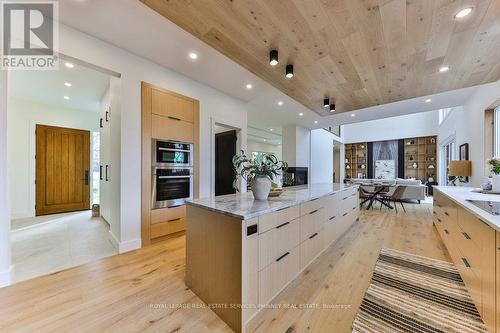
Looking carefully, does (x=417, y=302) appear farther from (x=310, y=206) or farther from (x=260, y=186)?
(x=260, y=186)

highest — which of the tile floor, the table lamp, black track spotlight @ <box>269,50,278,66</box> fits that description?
black track spotlight @ <box>269,50,278,66</box>

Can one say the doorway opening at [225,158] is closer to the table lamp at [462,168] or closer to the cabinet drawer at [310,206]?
the cabinet drawer at [310,206]

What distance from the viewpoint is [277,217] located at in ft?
5.39

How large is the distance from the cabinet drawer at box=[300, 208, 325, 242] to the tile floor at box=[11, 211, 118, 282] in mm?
2478

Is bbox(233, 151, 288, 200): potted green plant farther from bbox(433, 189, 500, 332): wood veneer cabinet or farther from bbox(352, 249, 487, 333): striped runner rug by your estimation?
bbox(433, 189, 500, 332): wood veneer cabinet

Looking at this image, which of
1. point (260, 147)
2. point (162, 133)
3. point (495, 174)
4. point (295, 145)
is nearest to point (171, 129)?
point (162, 133)

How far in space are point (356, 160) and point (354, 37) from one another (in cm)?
1152

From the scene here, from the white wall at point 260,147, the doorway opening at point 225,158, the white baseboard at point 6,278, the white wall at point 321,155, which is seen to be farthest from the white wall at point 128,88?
the white wall at point 260,147

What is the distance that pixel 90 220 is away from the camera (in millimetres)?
4332

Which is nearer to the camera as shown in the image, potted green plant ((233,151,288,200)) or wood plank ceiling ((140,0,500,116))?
wood plank ceiling ((140,0,500,116))

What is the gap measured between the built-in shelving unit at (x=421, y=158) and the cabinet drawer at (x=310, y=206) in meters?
11.0

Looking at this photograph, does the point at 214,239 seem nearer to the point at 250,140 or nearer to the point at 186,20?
the point at 186,20

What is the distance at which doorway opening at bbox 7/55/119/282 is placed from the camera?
Answer: 9.43 feet

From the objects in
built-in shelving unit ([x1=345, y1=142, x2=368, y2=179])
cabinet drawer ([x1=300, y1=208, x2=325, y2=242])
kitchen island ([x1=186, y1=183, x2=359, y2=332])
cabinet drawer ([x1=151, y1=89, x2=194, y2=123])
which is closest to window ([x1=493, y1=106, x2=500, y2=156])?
cabinet drawer ([x1=300, y1=208, x2=325, y2=242])
